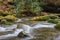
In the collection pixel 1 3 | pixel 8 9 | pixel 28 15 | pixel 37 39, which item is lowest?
pixel 37 39

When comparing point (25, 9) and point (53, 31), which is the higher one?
point (25, 9)

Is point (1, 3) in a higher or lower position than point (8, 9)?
higher

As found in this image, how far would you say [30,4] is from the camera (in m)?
18.9

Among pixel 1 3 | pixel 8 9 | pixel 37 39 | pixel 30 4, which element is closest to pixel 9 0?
pixel 1 3

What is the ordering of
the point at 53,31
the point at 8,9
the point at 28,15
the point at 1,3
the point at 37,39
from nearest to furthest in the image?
the point at 37,39 → the point at 53,31 → the point at 28,15 → the point at 8,9 → the point at 1,3

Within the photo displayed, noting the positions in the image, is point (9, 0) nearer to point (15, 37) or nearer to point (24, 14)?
point (24, 14)

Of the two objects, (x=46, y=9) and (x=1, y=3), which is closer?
(x=46, y=9)

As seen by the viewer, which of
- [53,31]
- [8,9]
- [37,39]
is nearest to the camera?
[37,39]

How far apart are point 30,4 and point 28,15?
47.4 inches

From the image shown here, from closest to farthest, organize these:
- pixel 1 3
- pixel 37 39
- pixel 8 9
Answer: pixel 37 39 → pixel 8 9 → pixel 1 3

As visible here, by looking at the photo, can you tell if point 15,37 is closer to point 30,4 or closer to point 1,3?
point 30,4

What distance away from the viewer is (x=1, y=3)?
2280 cm

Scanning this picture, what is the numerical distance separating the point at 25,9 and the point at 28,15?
3.66ft

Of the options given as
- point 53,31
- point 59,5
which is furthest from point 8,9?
point 53,31
